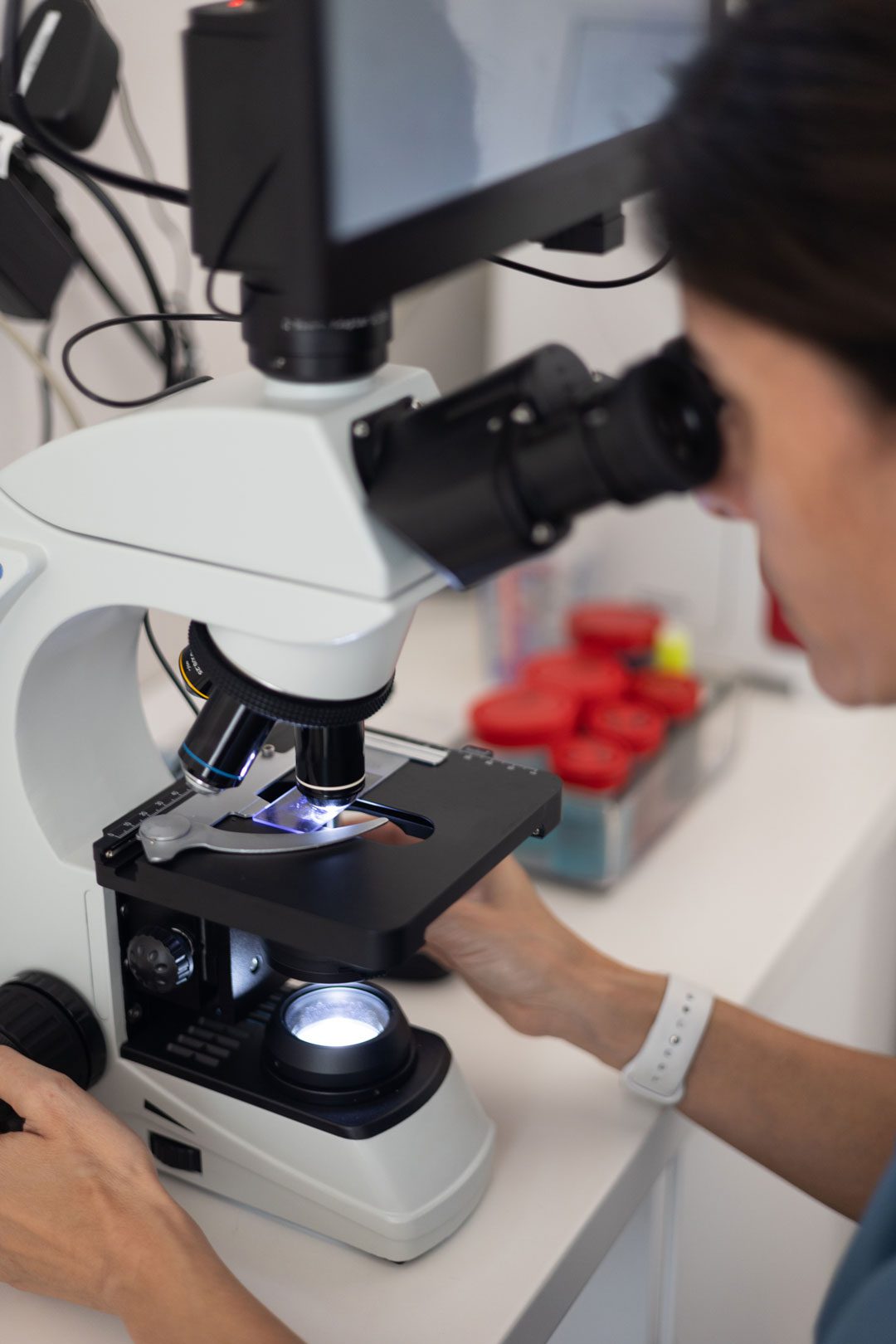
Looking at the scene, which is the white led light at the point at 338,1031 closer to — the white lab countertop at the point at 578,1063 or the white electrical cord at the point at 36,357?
the white lab countertop at the point at 578,1063

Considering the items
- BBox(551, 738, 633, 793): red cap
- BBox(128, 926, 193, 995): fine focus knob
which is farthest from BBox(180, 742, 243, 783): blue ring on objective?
BBox(551, 738, 633, 793): red cap

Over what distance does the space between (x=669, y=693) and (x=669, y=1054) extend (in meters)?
0.52

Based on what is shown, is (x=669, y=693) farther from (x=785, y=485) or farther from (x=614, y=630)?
(x=785, y=485)

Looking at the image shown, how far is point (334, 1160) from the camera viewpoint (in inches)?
29.7

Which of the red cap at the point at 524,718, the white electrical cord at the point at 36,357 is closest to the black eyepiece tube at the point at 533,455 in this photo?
the white electrical cord at the point at 36,357

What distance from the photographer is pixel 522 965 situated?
2.98ft

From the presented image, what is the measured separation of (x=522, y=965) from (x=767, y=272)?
0.53 meters

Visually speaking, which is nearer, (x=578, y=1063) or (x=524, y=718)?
(x=578, y=1063)

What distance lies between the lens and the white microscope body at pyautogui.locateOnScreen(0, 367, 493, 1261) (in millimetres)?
612

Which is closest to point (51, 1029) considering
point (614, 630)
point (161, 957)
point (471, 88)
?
point (161, 957)

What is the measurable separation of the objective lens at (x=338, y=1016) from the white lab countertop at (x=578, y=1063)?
0.38 ft

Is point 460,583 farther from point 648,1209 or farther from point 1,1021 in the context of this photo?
point 648,1209

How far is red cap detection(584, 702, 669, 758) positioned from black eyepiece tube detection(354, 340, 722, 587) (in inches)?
26.8

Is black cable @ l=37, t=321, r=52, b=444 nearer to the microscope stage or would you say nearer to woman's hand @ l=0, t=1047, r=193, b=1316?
the microscope stage
